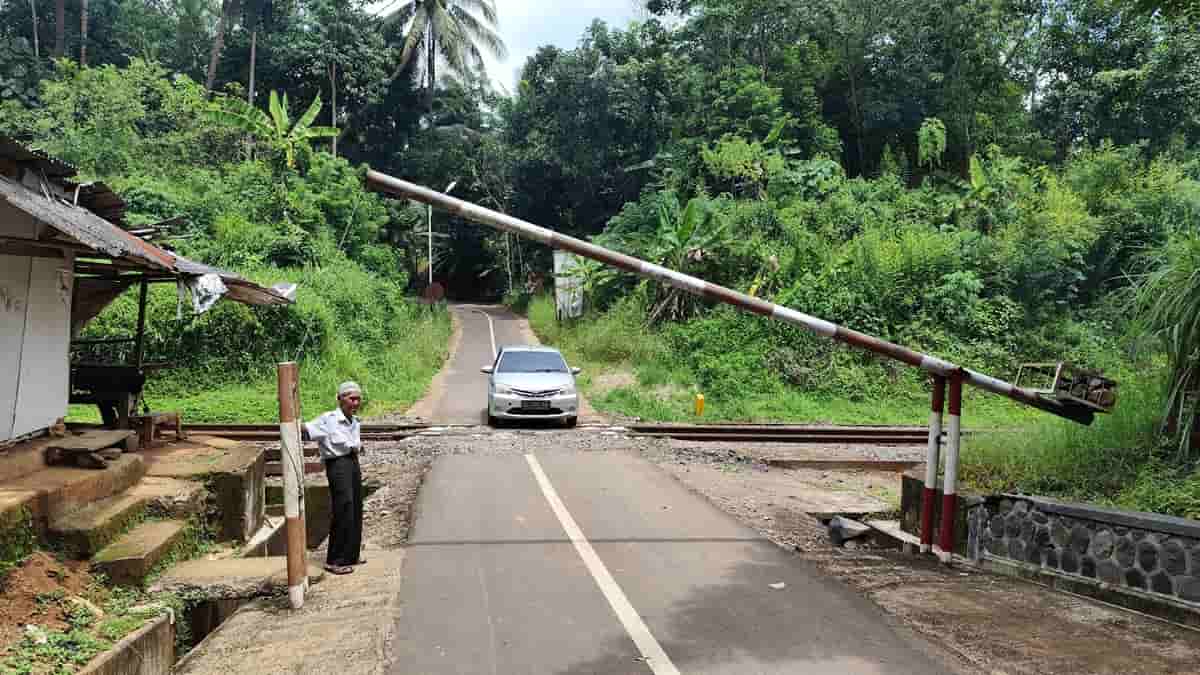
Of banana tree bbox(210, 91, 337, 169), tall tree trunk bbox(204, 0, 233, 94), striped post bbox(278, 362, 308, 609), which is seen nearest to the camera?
striped post bbox(278, 362, 308, 609)

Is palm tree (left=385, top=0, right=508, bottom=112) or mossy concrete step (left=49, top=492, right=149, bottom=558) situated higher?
palm tree (left=385, top=0, right=508, bottom=112)

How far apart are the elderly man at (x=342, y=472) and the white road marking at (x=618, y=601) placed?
204cm

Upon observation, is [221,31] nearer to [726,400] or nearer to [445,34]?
[445,34]

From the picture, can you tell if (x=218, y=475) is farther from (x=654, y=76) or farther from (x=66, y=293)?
(x=654, y=76)

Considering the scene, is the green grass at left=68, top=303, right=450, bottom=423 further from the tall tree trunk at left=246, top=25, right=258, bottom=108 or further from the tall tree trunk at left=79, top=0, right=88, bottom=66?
the tall tree trunk at left=79, top=0, right=88, bottom=66

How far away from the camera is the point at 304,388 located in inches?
→ 761

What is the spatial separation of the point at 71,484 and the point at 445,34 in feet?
130

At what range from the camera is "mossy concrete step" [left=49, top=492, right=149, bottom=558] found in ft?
21.5

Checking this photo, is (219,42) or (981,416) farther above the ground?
(219,42)

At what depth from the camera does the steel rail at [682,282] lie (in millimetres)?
7129

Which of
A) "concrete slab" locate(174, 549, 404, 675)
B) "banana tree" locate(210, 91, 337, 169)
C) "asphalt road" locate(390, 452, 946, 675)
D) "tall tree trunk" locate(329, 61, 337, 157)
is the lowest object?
"concrete slab" locate(174, 549, 404, 675)

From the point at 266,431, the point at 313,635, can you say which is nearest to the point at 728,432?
the point at 266,431

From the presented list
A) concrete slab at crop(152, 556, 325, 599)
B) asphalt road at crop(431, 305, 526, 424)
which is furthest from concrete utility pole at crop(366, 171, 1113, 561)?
asphalt road at crop(431, 305, 526, 424)

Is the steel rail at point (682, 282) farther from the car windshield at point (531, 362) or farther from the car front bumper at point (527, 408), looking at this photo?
the car windshield at point (531, 362)
